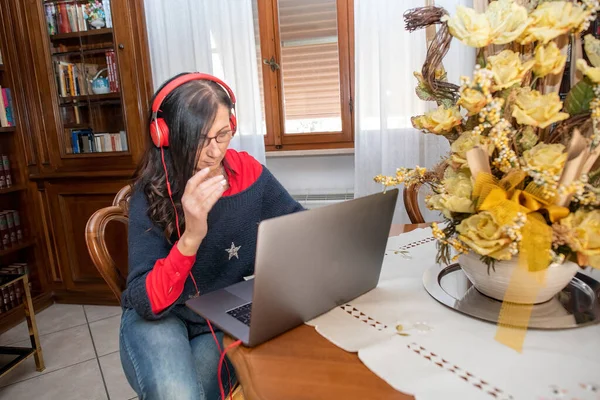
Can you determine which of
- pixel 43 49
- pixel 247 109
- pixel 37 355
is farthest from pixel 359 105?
pixel 37 355

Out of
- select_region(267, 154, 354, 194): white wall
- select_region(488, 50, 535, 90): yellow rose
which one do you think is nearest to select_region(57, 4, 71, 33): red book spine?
select_region(267, 154, 354, 194): white wall

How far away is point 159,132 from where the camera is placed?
43.0 inches

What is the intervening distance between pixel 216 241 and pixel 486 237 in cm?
73

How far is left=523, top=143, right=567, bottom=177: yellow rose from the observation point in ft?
2.14

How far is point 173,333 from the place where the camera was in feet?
3.26

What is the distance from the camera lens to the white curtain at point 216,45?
250 centimetres

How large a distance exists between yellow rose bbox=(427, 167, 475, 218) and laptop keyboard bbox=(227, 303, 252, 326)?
407 mm

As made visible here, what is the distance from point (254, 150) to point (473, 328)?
6.61ft

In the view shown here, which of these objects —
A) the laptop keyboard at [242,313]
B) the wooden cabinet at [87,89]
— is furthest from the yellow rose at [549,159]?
the wooden cabinet at [87,89]

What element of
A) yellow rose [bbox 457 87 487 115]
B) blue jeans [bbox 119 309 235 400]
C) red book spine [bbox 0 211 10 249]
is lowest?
red book spine [bbox 0 211 10 249]

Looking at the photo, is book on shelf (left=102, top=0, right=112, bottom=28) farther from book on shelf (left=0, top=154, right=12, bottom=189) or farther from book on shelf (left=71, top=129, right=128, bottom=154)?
book on shelf (left=0, top=154, right=12, bottom=189)

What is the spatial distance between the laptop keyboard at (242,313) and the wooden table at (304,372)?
49 mm

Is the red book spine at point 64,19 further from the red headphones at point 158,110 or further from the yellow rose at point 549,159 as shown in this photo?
the yellow rose at point 549,159

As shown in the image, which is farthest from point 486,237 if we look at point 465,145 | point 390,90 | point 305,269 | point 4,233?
point 4,233
